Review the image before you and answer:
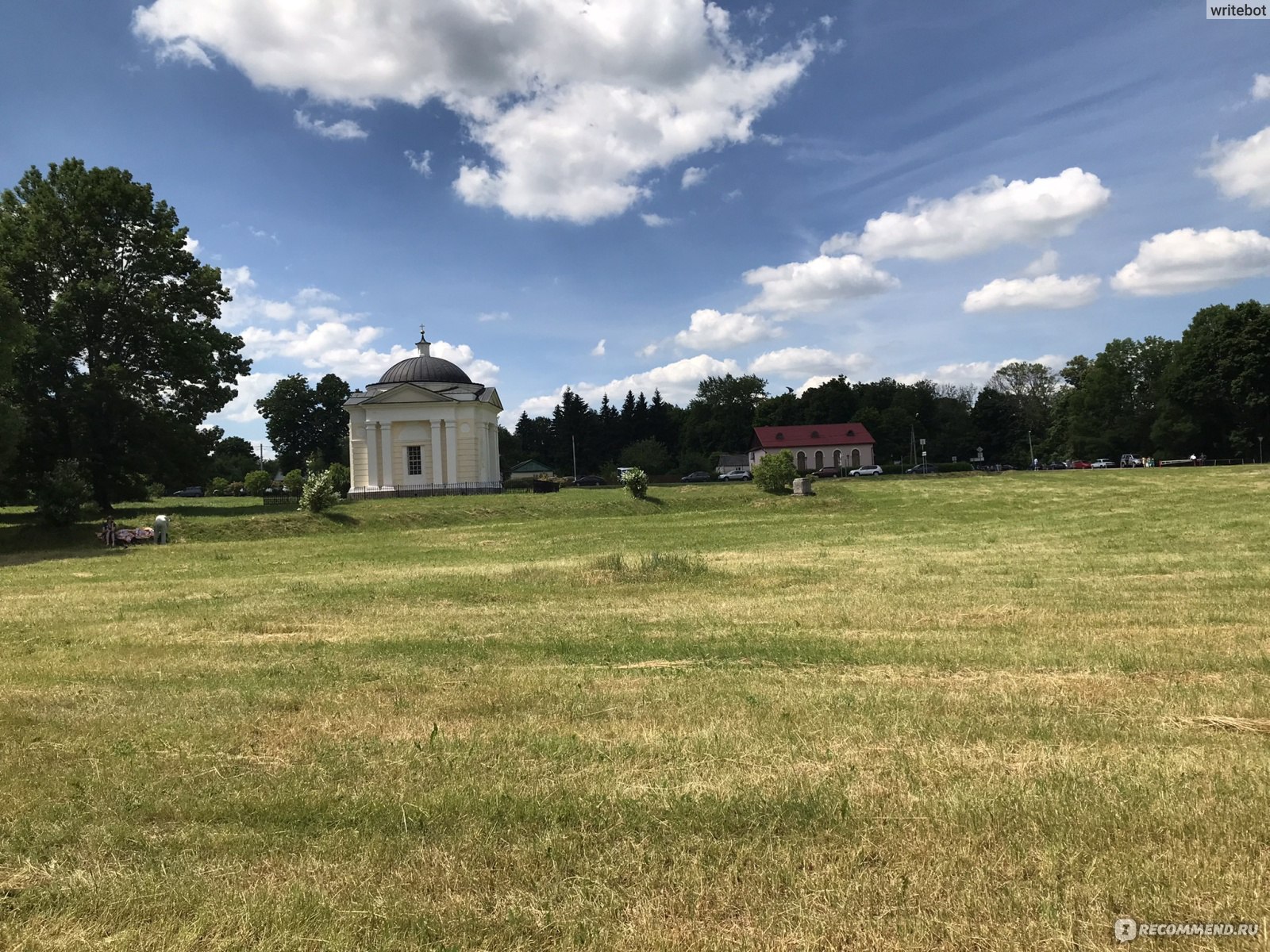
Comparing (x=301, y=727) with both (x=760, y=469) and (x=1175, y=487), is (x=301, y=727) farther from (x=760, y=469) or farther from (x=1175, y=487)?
(x=1175, y=487)

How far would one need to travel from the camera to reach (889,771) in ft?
16.3

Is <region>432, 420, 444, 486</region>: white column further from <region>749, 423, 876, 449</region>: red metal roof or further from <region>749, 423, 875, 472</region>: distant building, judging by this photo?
<region>749, 423, 876, 449</region>: red metal roof

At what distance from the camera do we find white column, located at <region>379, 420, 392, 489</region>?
5712 cm

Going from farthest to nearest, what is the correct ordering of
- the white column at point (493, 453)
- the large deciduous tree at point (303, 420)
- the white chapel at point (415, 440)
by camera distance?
the large deciduous tree at point (303, 420)
the white column at point (493, 453)
the white chapel at point (415, 440)

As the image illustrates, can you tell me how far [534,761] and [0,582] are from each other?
1889 cm

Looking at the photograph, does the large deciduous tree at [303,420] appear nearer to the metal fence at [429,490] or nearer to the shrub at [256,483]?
the shrub at [256,483]

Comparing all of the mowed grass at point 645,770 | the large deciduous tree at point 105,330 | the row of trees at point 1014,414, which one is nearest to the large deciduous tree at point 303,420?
the row of trees at point 1014,414

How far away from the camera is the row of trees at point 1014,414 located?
70.2 metres

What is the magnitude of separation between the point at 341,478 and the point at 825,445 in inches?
3038

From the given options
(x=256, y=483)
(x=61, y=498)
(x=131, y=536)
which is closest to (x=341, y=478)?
(x=61, y=498)

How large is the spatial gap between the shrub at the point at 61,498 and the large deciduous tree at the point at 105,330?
19.8ft

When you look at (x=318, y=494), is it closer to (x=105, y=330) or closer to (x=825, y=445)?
(x=105, y=330)

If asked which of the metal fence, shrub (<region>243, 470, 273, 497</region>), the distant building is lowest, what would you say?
the metal fence

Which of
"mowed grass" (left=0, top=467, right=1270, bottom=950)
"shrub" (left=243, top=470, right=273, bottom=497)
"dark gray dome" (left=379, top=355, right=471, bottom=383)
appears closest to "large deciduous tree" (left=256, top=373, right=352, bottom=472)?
"shrub" (left=243, top=470, right=273, bottom=497)
